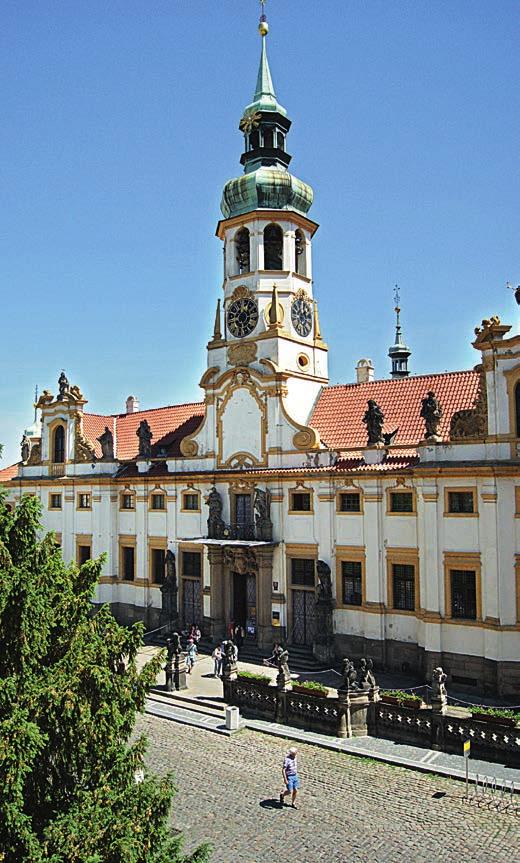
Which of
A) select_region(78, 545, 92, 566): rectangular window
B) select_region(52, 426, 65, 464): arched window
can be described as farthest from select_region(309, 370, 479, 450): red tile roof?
select_region(52, 426, 65, 464): arched window

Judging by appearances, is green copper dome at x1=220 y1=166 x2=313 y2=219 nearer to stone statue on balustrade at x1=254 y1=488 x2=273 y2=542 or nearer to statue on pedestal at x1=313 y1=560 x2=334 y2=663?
stone statue on balustrade at x1=254 y1=488 x2=273 y2=542

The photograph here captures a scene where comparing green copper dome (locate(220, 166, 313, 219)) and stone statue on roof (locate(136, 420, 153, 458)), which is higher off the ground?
green copper dome (locate(220, 166, 313, 219))

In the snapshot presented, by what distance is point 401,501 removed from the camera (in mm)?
29969

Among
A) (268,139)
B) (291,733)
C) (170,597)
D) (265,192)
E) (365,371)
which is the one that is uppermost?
(268,139)

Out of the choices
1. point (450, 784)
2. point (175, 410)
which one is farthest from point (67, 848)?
point (175, 410)

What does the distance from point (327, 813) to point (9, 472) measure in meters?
42.5

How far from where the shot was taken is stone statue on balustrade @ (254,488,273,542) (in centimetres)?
3338

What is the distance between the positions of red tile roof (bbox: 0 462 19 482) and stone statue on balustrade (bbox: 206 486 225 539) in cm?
2335

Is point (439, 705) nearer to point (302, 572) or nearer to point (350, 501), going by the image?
point (350, 501)

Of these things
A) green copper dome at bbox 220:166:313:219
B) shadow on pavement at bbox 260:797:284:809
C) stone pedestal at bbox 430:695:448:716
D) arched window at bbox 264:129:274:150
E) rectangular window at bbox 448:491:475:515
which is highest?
arched window at bbox 264:129:274:150

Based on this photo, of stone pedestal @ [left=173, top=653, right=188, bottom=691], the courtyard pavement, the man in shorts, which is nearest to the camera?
the man in shorts

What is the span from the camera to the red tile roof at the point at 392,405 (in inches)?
1246

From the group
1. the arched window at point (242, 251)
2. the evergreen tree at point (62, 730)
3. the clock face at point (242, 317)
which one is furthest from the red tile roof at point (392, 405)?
the evergreen tree at point (62, 730)

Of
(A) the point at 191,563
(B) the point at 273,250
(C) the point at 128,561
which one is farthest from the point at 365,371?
(C) the point at 128,561
